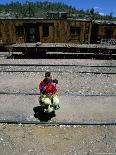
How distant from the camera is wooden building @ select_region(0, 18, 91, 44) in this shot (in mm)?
26594

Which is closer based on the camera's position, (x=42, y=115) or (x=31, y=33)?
(x=42, y=115)

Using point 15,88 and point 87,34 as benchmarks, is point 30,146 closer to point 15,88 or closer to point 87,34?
point 15,88

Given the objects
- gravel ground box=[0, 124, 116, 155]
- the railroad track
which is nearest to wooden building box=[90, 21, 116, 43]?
the railroad track

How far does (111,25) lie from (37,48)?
10.6 m

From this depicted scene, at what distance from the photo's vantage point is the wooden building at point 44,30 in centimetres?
2659

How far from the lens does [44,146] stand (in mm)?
8414

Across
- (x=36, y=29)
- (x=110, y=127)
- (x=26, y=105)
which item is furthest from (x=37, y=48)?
(x=110, y=127)

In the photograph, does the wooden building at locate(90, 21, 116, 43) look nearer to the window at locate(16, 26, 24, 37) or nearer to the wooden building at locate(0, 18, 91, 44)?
the wooden building at locate(0, 18, 91, 44)

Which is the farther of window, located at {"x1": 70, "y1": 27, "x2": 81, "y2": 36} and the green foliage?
the green foliage

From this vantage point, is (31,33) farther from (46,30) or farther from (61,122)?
(61,122)

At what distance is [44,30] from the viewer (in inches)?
1073

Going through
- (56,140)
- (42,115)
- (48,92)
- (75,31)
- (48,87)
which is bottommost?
(56,140)

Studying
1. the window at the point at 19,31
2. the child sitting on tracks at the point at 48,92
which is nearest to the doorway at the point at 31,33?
the window at the point at 19,31

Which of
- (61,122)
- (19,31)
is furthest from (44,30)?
(61,122)
